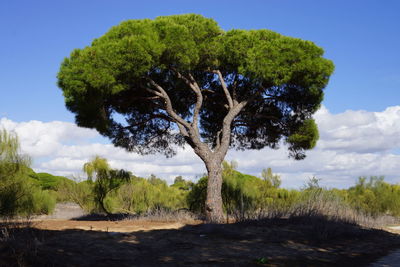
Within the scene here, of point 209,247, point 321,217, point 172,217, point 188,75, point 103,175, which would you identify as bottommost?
point 209,247

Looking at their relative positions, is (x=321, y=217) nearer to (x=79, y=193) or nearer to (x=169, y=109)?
(x=169, y=109)

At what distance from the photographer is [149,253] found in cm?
736

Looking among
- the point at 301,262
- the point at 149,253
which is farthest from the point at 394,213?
the point at 149,253

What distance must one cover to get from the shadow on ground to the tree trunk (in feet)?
8.16

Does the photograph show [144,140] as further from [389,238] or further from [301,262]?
[301,262]

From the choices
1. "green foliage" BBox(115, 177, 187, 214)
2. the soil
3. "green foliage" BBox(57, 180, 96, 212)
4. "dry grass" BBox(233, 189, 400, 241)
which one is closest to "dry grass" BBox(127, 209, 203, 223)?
"dry grass" BBox(233, 189, 400, 241)

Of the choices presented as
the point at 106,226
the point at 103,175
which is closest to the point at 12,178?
the point at 103,175

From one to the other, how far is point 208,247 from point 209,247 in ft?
0.07

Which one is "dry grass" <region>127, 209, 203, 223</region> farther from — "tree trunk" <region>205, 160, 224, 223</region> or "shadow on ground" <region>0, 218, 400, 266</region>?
"shadow on ground" <region>0, 218, 400, 266</region>

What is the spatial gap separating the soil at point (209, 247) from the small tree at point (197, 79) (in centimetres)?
393

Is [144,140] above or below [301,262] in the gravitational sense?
above

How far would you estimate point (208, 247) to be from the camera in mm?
7973

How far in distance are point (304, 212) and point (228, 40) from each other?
6.62 meters

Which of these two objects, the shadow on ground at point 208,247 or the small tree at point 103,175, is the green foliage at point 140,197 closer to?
the small tree at point 103,175
